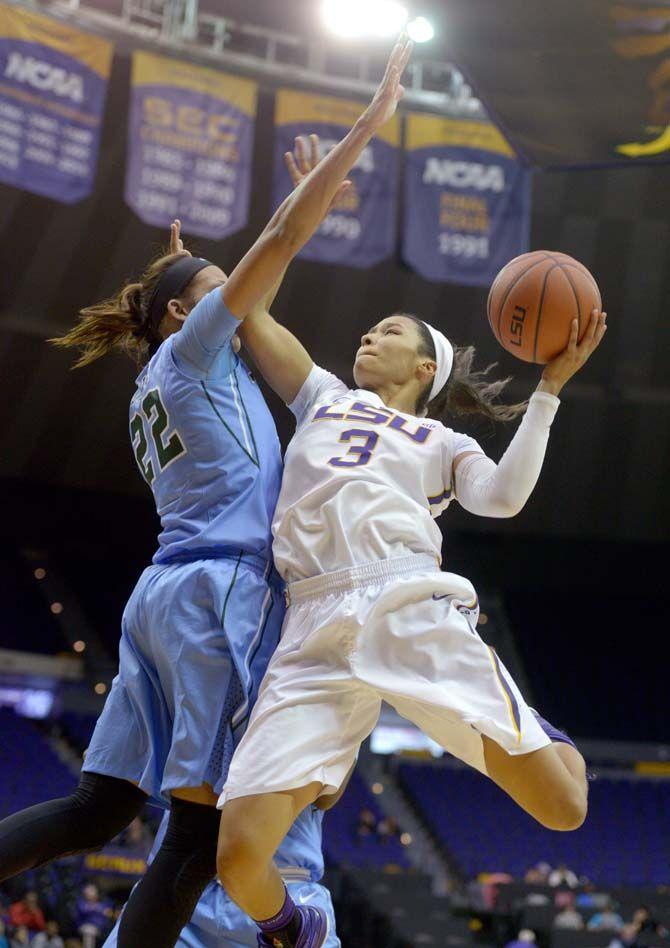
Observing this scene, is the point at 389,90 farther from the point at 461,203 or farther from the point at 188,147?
the point at 461,203

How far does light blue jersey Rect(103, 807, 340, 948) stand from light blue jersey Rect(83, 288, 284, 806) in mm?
400

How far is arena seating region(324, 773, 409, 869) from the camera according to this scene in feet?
56.1

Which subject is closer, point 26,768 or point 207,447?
point 207,447

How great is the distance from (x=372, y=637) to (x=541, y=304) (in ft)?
4.08

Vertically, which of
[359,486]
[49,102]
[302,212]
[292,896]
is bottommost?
[292,896]

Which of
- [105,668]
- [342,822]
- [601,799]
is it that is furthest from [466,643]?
[105,668]

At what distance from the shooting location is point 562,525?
1939cm

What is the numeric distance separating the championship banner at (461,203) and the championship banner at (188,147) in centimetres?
207

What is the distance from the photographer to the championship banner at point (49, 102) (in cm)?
1155

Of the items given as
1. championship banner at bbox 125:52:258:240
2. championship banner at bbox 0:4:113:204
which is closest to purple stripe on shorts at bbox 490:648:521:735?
championship banner at bbox 0:4:113:204

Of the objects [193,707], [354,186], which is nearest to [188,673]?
[193,707]

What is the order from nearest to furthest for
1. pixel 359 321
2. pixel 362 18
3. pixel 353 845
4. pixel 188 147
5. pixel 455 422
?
pixel 188 147 < pixel 455 422 < pixel 362 18 < pixel 359 321 < pixel 353 845

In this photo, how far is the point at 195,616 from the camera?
336 cm

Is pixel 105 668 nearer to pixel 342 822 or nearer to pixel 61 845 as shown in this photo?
pixel 342 822
